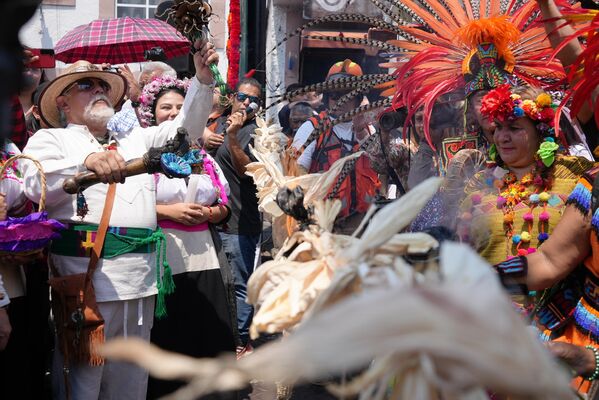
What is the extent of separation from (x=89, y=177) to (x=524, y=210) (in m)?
1.84

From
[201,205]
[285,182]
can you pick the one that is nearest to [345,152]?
[201,205]

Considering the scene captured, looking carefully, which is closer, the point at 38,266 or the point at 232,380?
the point at 232,380

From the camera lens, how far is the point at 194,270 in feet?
14.6

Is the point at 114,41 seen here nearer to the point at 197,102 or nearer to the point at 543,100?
the point at 197,102

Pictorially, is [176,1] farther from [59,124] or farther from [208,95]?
[59,124]

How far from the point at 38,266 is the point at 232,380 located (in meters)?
3.37

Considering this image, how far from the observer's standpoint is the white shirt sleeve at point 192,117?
3891 millimetres

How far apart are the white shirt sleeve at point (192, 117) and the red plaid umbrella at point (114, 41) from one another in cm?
212

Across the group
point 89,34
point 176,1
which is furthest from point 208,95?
point 89,34

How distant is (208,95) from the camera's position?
3904mm

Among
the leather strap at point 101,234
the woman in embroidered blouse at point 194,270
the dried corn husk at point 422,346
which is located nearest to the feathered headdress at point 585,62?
the dried corn husk at point 422,346

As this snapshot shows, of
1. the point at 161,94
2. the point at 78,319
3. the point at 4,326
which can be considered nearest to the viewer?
the point at 4,326

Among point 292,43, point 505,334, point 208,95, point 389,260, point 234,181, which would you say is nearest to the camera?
point 505,334

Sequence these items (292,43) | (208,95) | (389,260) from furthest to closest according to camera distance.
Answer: (292,43), (208,95), (389,260)
